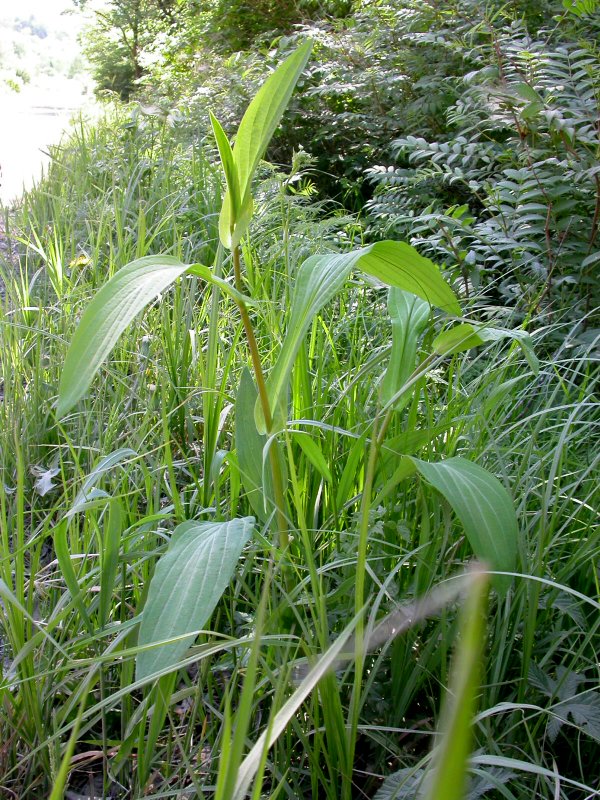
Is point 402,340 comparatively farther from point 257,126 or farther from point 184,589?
point 184,589

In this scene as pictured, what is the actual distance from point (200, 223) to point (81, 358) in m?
2.01

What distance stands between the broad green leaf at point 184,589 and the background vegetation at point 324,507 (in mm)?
36

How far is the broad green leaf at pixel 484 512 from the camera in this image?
66cm

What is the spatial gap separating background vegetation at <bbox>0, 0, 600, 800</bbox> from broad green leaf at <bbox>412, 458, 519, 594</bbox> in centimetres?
2

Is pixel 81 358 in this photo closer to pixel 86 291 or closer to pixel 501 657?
pixel 501 657

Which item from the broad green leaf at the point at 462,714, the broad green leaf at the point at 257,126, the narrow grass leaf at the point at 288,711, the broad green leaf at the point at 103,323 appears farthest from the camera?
the broad green leaf at the point at 257,126

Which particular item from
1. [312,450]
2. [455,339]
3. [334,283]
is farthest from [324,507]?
[334,283]

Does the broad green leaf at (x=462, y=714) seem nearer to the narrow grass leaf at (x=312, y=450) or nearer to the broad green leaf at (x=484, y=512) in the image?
the broad green leaf at (x=484, y=512)

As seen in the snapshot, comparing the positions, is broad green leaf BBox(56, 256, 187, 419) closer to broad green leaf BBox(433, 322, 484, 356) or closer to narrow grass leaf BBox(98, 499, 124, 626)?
narrow grass leaf BBox(98, 499, 124, 626)

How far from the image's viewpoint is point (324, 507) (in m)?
1.01

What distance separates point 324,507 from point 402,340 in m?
0.28

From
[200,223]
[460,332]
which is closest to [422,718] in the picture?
[460,332]

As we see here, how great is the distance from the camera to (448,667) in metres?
0.81

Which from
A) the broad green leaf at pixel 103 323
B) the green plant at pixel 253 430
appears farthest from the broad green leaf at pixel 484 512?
the broad green leaf at pixel 103 323
